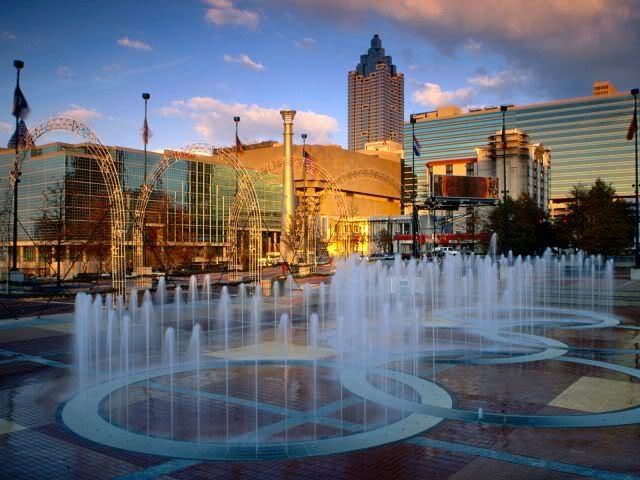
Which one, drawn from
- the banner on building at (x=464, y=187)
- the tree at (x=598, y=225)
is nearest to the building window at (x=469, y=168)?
the banner on building at (x=464, y=187)

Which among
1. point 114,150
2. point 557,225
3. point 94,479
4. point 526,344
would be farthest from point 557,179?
point 94,479

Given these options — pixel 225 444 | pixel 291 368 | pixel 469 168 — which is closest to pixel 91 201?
pixel 291 368

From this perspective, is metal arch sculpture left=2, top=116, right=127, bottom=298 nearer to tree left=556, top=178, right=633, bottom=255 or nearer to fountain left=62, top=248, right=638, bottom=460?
fountain left=62, top=248, right=638, bottom=460

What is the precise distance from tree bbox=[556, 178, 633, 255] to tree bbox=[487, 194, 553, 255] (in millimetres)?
2414

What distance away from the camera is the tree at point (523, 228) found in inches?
2072

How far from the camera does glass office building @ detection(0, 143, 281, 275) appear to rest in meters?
55.9

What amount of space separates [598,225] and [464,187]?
5499cm

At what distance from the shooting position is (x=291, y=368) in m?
12.8

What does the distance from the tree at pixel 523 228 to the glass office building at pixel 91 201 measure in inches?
926

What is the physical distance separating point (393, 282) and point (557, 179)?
14383cm

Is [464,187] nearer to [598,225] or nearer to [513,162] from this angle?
[513,162]

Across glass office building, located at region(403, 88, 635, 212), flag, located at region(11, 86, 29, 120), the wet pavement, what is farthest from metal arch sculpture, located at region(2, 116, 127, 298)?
glass office building, located at region(403, 88, 635, 212)

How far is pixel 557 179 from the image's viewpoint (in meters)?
156

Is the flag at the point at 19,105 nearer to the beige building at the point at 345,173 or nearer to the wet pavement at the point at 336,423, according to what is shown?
the wet pavement at the point at 336,423
